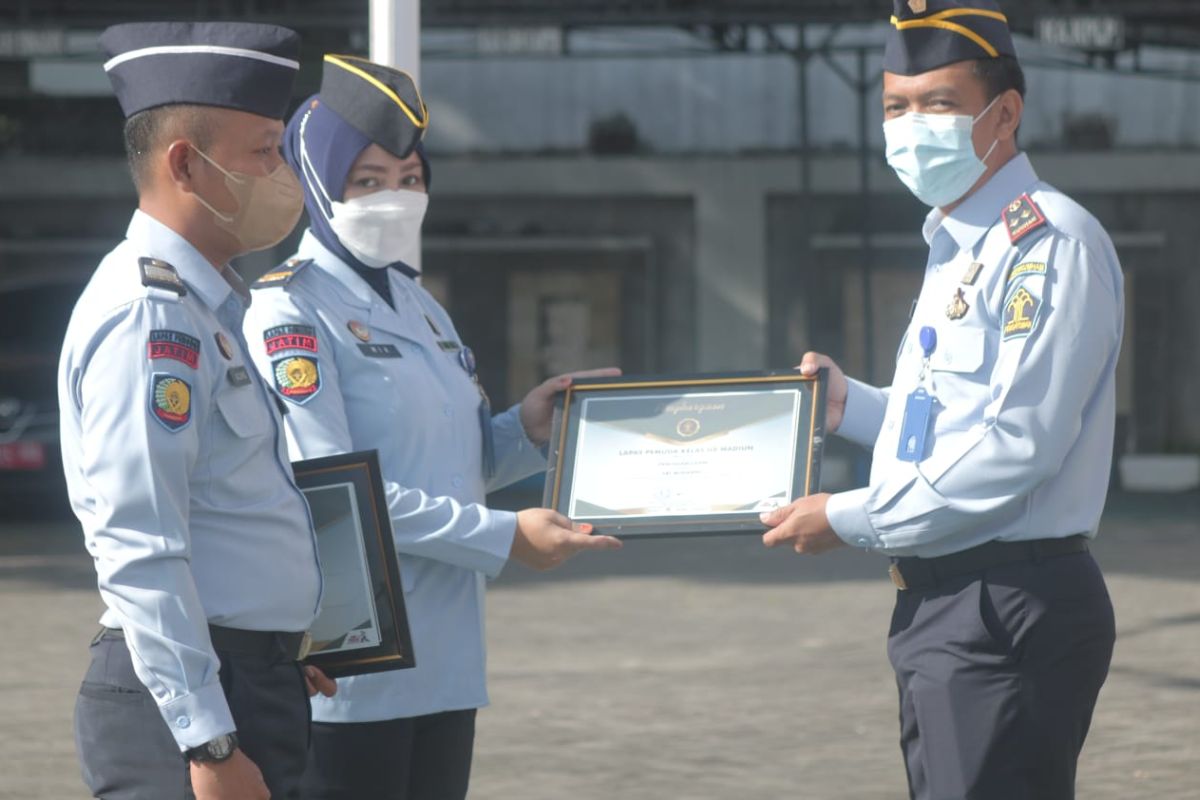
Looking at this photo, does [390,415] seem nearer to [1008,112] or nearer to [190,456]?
[190,456]

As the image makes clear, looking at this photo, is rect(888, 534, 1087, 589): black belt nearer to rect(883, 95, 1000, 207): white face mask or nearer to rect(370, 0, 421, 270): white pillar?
rect(883, 95, 1000, 207): white face mask

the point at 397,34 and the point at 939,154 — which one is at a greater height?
the point at 397,34

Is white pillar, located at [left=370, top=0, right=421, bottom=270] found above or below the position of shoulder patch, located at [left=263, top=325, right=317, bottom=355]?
above

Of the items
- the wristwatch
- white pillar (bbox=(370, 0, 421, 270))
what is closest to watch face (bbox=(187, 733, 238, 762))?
the wristwatch

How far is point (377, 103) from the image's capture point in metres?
3.41

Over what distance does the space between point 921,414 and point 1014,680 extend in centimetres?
49

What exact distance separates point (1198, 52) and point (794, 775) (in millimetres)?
15874

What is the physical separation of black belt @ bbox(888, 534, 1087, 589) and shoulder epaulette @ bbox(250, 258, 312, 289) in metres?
1.29

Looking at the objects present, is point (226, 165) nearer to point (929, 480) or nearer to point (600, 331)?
point (929, 480)

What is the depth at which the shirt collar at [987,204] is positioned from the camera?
325cm

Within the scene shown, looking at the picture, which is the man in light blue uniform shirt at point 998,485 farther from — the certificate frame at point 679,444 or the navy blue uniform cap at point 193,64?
the navy blue uniform cap at point 193,64

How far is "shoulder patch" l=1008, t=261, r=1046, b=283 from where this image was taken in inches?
121

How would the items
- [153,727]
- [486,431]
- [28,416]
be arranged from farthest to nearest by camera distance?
[28,416], [486,431], [153,727]

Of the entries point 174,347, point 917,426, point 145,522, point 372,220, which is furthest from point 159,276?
point 917,426
